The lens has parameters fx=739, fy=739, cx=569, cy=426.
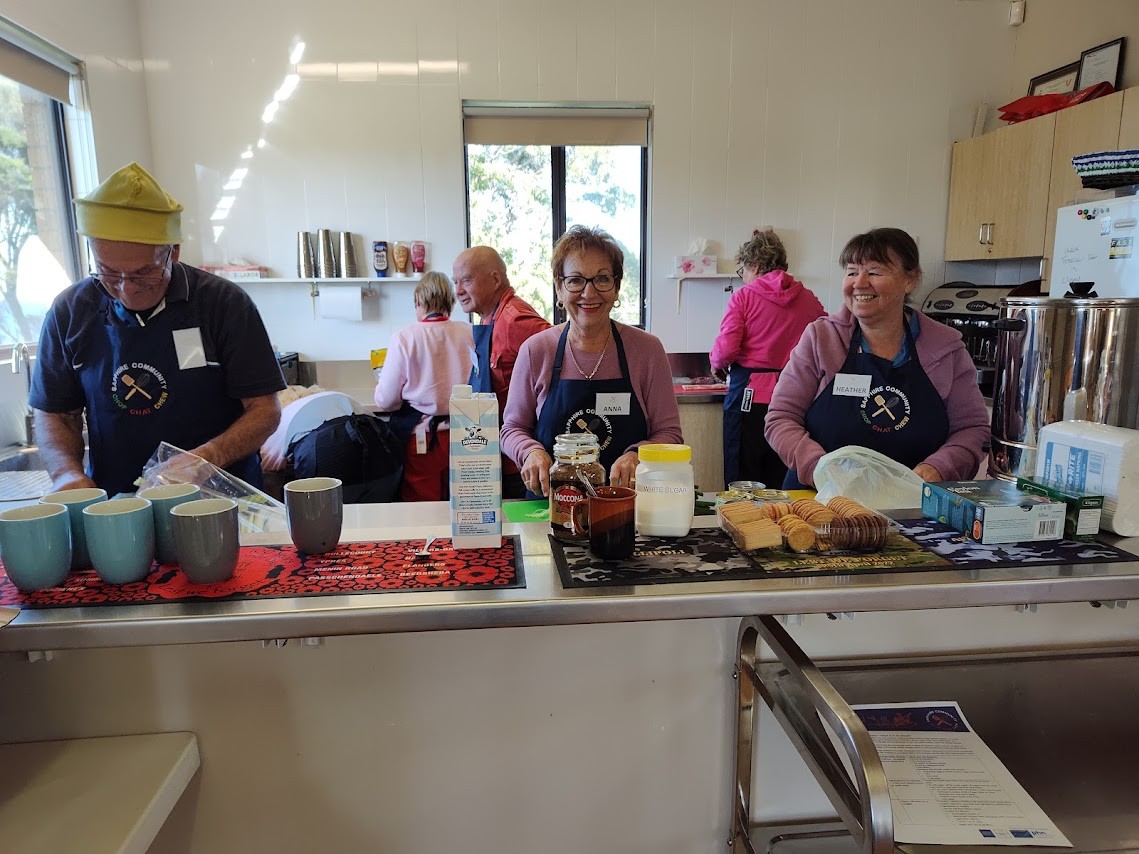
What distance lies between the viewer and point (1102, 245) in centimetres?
288

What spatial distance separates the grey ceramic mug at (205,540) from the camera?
982 millimetres

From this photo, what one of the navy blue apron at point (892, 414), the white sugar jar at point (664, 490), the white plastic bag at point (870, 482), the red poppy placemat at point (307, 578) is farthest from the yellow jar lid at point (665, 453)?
the navy blue apron at point (892, 414)

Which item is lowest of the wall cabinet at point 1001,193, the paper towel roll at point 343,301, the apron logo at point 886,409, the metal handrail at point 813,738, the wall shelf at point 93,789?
the wall shelf at point 93,789

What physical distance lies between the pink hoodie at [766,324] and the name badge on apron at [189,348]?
98.2 inches

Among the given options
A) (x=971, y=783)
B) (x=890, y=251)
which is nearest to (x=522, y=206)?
(x=890, y=251)

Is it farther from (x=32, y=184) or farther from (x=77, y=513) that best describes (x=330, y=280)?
(x=77, y=513)

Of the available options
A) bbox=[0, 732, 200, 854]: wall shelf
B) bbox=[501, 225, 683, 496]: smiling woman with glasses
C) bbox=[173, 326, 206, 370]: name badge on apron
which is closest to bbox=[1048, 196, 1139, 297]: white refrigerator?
bbox=[501, 225, 683, 496]: smiling woman with glasses

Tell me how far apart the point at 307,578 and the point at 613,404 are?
1.07 meters

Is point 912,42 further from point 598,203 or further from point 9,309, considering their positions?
point 9,309

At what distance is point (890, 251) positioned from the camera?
1804mm

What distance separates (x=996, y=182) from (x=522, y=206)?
2.78 metres

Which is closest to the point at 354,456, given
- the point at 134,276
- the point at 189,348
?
the point at 189,348

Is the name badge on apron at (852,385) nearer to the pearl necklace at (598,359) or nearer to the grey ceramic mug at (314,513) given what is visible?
the pearl necklace at (598,359)

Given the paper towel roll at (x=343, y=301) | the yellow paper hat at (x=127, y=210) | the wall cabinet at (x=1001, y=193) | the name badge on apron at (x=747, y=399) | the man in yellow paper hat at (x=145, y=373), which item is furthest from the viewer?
the paper towel roll at (x=343, y=301)
